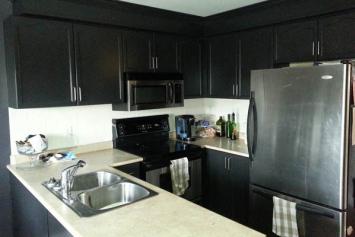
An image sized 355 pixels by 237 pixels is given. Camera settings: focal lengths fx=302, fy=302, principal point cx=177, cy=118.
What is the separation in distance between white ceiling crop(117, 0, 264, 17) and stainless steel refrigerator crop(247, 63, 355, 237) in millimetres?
Result: 866

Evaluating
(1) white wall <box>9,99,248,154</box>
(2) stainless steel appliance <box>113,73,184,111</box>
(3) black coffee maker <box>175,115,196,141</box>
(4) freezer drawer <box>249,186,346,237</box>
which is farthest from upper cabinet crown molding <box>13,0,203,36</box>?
(4) freezer drawer <box>249,186,346,237</box>

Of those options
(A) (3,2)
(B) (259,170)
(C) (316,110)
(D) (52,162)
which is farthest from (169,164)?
(A) (3,2)

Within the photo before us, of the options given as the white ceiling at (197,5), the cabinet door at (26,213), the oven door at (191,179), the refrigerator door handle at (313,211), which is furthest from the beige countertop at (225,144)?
the cabinet door at (26,213)

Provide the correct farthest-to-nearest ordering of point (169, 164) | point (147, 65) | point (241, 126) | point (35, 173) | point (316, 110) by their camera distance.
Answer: point (241, 126), point (147, 65), point (169, 164), point (35, 173), point (316, 110)

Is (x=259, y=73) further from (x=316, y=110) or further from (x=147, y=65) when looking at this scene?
(x=147, y=65)

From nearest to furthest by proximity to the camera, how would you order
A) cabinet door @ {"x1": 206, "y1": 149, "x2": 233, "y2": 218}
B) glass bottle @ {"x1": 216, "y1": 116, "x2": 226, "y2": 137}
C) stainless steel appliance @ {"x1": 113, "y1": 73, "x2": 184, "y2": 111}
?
stainless steel appliance @ {"x1": 113, "y1": 73, "x2": 184, "y2": 111}, cabinet door @ {"x1": 206, "y1": 149, "x2": 233, "y2": 218}, glass bottle @ {"x1": 216, "y1": 116, "x2": 226, "y2": 137}

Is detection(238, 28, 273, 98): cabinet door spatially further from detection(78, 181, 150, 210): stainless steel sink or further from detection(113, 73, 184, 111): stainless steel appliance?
detection(78, 181, 150, 210): stainless steel sink

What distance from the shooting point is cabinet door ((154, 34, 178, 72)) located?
10.2 feet

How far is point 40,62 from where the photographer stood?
2.39 meters

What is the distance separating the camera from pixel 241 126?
11.6 ft

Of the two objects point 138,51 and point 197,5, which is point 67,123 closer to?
point 138,51

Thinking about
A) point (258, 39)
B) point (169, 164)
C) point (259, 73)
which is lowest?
point (169, 164)

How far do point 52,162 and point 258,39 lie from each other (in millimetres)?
2216

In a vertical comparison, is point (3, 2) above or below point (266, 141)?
above
